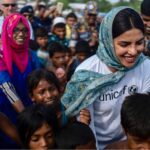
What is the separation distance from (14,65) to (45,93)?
42cm

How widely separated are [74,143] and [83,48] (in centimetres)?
380

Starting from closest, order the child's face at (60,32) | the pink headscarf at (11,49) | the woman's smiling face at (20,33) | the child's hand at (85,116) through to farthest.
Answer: the child's hand at (85,116) < the pink headscarf at (11,49) < the woman's smiling face at (20,33) < the child's face at (60,32)

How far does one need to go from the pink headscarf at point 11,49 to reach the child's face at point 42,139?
2.70 ft

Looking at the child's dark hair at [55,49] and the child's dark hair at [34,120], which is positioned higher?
the child's dark hair at [34,120]

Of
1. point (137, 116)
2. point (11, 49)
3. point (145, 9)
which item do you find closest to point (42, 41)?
point (11, 49)

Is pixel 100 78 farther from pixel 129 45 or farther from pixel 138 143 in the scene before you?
pixel 138 143

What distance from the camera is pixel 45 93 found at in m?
3.43

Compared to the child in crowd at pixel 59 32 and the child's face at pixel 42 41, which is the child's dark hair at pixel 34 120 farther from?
the child in crowd at pixel 59 32

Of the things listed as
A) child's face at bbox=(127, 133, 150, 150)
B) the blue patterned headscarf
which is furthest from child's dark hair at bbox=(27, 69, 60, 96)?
child's face at bbox=(127, 133, 150, 150)

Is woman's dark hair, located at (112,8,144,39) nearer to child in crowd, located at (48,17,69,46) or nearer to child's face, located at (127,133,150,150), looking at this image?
child's face, located at (127,133,150,150)

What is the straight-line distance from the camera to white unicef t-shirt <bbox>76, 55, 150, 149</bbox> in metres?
2.93

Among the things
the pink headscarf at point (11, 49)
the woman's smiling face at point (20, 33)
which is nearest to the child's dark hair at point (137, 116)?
the pink headscarf at point (11, 49)

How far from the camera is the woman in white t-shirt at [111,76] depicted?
2.80m

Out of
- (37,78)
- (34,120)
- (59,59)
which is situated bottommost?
(59,59)
